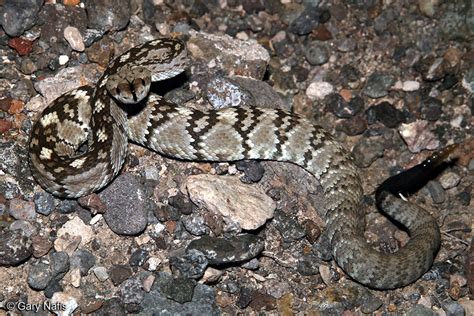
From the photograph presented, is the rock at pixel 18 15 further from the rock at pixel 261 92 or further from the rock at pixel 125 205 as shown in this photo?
the rock at pixel 261 92

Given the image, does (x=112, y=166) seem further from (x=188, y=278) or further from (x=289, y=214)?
(x=289, y=214)

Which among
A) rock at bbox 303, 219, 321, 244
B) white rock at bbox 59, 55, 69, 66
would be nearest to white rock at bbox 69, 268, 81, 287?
rock at bbox 303, 219, 321, 244

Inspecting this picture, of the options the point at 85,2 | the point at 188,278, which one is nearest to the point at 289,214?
the point at 188,278

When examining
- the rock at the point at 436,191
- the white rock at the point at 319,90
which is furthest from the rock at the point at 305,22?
the rock at the point at 436,191

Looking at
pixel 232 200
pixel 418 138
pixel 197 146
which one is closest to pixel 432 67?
pixel 418 138

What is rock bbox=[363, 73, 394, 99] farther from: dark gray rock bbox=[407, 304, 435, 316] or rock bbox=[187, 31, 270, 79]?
dark gray rock bbox=[407, 304, 435, 316]
